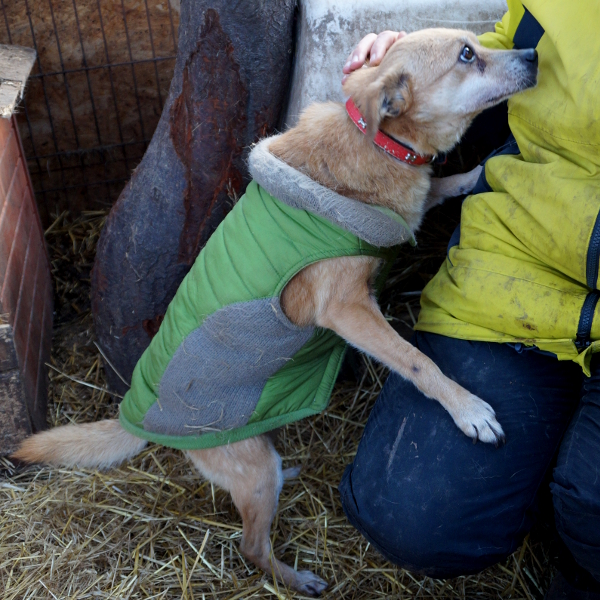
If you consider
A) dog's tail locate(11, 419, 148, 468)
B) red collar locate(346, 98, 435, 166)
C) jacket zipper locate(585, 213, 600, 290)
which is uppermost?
red collar locate(346, 98, 435, 166)

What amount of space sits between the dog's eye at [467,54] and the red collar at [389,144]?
359 mm

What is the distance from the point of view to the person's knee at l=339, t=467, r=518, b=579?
2.08 metres

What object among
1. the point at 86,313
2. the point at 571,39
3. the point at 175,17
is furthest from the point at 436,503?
the point at 175,17

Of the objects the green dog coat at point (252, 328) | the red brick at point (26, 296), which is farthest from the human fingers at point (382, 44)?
the red brick at point (26, 296)

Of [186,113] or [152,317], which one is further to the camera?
[152,317]

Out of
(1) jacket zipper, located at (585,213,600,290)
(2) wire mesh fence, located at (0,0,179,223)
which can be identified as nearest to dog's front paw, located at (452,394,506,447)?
(1) jacket zipper, located at (585,213,600,290)

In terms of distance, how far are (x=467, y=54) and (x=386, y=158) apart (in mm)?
479

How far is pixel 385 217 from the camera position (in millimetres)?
2209

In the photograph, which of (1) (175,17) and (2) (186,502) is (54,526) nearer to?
(2) (186,502)

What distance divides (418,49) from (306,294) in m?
0.95

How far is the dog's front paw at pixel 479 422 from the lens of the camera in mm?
2076

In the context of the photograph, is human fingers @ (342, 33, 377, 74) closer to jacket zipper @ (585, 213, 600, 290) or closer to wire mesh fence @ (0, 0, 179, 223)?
jacket zipper @ (585, 213, 600, 290)

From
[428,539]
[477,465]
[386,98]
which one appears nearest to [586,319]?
[477,465]

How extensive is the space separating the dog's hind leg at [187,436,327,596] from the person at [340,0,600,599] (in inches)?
14.2
